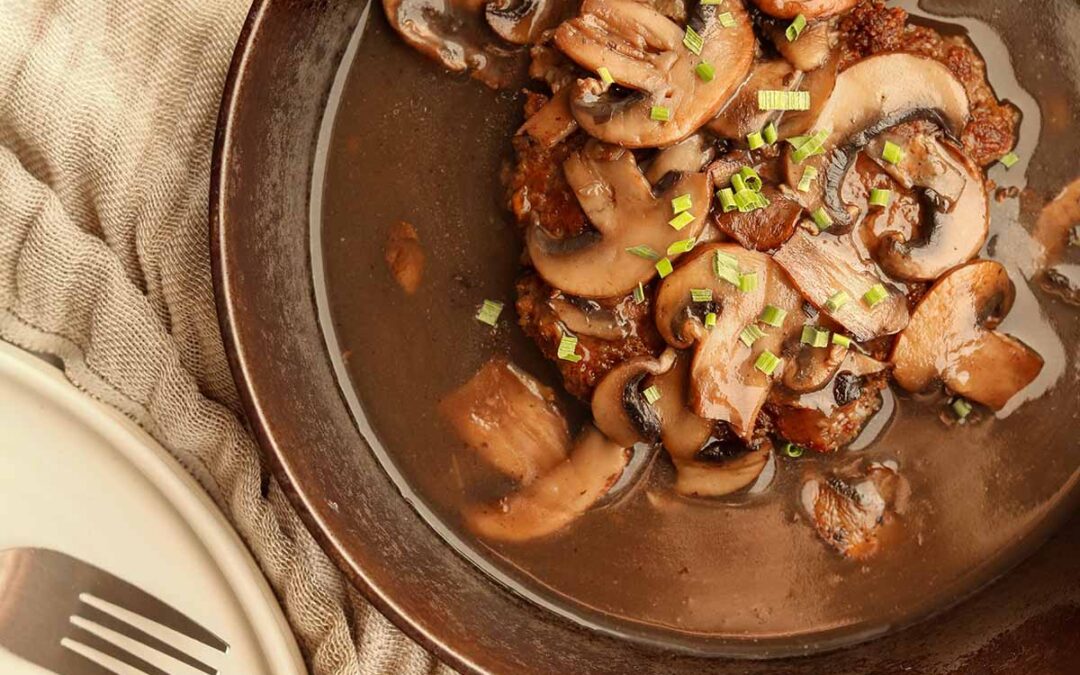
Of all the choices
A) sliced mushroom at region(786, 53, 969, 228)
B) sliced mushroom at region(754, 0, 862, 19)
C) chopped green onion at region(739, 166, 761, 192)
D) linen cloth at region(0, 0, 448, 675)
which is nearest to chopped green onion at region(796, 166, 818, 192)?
sliced mushroom at region(786, 53, 969, 228)

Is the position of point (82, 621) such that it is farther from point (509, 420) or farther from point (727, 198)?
point (727, 198)

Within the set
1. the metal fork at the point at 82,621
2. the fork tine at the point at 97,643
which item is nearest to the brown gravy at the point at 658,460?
the metal fork at the point at 82,621

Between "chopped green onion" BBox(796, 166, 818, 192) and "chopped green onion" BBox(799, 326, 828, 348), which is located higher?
"chopped green onion" BBox(796, 166, 818, 192)

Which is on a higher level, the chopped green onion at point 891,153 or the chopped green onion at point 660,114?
the chopped green onion at point 660,114

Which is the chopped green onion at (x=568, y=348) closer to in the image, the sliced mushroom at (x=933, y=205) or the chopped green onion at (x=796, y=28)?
the sliced mushroom at (x=933, y=205)

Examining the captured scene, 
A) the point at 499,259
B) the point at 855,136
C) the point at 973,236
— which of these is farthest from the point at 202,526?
the point at 973,236

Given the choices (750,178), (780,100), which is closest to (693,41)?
(780,100)

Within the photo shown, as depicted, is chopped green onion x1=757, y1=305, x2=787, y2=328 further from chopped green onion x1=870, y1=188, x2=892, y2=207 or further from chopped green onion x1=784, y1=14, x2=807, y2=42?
chopped green onion x1=784, y1=14, x2=807, y2=42
